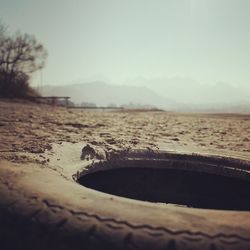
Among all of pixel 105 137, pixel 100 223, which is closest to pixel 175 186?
pixel 100 223

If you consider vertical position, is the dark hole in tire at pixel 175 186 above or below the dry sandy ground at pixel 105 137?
below

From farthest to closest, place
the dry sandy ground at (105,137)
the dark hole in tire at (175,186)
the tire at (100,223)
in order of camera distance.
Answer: the dry sandy ground at (105,137), the dark hole in tire at (175,186), the tire at (100,223)

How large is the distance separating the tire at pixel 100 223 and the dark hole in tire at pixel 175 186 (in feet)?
2.85

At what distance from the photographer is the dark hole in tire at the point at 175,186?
2.57 metres

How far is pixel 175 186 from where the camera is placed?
2703 mm

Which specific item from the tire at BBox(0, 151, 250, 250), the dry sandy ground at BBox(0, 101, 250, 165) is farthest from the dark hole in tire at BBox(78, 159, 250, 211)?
the tire at BBox(0, 151, 250, 250)

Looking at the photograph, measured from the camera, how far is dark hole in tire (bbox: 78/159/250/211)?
257 cm

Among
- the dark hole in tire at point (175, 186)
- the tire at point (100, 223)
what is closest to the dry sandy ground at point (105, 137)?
the dark hole in tire at point (175, 186)

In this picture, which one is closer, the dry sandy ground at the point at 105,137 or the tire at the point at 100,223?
the tire at the point at 100,223

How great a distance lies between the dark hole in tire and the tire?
87 cm

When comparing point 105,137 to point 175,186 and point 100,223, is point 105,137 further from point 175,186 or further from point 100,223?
point 100,223

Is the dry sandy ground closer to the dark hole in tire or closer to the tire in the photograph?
the dark hole in tire

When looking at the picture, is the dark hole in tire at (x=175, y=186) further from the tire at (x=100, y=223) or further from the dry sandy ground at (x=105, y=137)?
the tire at (x=100, y=223)

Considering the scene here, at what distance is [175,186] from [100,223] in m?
1.42
